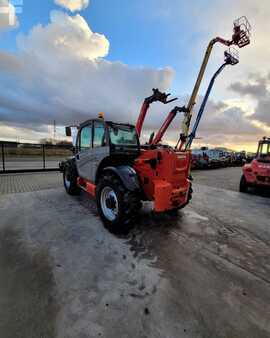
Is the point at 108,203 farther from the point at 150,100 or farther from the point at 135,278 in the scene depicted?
the point at 150,100

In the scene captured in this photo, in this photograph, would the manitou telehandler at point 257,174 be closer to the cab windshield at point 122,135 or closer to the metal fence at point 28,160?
the cab windshield at point 122,135

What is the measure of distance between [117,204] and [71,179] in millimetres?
2662

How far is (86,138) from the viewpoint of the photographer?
4.42m

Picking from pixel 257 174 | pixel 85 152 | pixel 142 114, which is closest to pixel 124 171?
pixel 85 152

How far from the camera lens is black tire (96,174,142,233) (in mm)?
2982

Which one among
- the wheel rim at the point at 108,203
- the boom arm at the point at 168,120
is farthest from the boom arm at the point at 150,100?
the wheel rim at the point at 108,203

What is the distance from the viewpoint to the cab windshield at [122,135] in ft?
12.0

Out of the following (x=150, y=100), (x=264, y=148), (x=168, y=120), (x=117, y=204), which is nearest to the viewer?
(x=117, y=204)

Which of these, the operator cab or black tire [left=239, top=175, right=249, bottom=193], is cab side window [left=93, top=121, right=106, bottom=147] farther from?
the operator cab

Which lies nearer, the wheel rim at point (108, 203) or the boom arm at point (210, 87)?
the wheel rim at point (108, 203)

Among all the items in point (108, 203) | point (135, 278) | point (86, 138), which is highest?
point (86, 138)

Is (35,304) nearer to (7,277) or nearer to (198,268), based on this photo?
(7,277)

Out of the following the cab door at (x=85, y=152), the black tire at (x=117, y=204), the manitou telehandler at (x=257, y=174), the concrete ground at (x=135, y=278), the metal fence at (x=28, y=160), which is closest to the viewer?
the concrete ground at (x=135, y=278)

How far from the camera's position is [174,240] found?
2941mm
